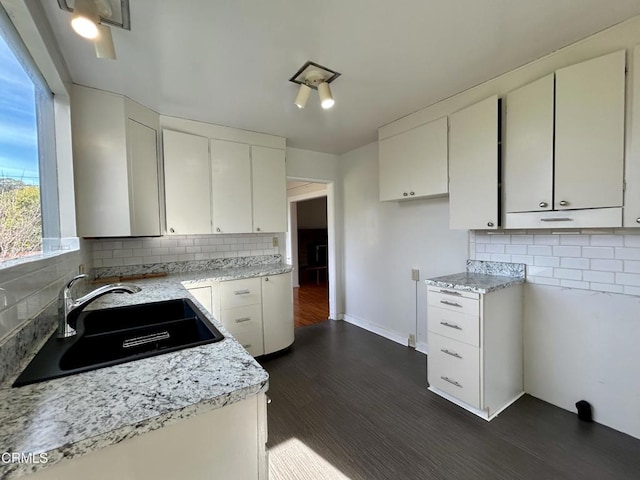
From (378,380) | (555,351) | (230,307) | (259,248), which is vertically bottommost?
(378,380)

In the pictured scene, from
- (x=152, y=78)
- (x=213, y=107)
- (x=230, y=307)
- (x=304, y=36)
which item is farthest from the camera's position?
(x=230, y=307)

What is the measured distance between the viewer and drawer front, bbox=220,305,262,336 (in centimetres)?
257

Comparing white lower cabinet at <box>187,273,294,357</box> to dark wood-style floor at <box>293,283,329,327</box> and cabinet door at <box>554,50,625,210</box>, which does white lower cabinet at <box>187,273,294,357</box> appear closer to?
dark wood-style floor at <box>293,283,329,327</box>

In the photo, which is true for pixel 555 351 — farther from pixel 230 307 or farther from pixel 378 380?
pixel 230 307

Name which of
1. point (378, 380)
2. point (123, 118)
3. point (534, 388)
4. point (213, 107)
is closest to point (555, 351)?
point (534, 388)

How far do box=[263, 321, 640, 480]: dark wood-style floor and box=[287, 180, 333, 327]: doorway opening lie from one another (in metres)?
2.09

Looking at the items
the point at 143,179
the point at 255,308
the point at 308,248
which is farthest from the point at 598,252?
the point at 308,248

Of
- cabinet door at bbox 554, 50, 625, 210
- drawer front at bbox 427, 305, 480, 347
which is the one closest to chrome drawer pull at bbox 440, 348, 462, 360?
drawer front at bbox 427, 305, 480, 347

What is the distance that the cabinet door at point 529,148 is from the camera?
1.74m

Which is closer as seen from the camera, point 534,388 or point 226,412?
point 226,412

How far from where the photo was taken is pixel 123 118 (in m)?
2.11

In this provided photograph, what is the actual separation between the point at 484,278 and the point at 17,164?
9.44 feet

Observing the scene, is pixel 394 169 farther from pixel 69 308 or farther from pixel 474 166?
pixel 69 308

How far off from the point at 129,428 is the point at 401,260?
113 inches
